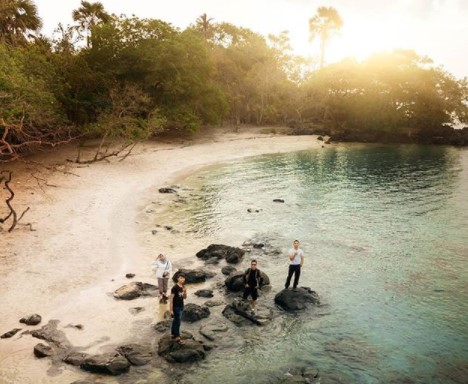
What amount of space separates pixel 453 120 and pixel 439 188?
4975cm

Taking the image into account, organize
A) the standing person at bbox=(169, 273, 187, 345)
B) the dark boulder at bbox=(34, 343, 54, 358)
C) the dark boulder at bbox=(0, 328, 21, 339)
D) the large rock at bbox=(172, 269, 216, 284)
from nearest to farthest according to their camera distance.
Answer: the dark boulder at bbox=(34, 343, 54, 358) < the standing person at bbox=(169, 273, 187, 345) < the dark boulder at bbox=(0, 328, 21, 339) < the large rock at bbox=(172, 269, 216, 284)

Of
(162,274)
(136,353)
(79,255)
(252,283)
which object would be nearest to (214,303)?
(252,283)

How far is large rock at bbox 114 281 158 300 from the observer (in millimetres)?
16672

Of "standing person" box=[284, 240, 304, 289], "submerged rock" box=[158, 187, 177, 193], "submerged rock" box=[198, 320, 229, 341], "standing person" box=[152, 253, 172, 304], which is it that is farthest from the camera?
"submerged rock" box=[158, 187, 177, 193]

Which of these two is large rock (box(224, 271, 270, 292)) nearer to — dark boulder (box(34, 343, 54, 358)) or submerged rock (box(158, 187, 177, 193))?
dark boulder (box(34, 343, 54, 358))

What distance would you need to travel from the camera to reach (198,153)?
54.7 meters

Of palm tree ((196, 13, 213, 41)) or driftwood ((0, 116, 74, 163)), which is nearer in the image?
driftwood ((0, 116, 74, 163))

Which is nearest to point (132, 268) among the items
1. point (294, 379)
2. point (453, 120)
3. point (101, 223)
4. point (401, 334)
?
point (101, 223)

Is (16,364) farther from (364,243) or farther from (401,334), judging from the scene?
(364,243)

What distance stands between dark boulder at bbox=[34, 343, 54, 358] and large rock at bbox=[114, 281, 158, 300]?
157 inches

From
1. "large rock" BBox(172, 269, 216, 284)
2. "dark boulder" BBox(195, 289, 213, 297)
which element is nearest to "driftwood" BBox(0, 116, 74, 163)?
"large rock" BBox(172, 269, 216, 284)

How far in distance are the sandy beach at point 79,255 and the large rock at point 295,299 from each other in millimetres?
5580

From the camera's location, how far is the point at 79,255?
794 inches

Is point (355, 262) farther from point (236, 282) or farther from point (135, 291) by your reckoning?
point (135, 291)
